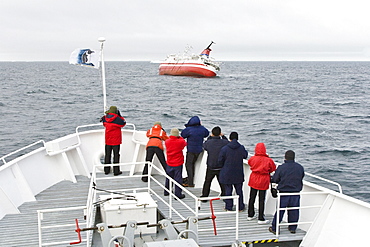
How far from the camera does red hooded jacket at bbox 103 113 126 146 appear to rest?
432 inches

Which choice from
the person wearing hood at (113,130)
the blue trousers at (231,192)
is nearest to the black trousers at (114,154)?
the person wearing hood at (113,130)

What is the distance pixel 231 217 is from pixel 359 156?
16543 millimetres

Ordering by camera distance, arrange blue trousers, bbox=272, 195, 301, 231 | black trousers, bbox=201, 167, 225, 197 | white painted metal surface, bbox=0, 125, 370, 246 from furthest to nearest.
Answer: black trousers, bbox=201, 167, 225, 197 → blue trousers, bbox=272, 195, 301, 231 → white painted metal surface, bbox=0, 125, 370, 246

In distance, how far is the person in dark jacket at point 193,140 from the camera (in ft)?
33.2

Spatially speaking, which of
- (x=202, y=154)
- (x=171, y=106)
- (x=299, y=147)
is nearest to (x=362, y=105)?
(x=171, y=106)

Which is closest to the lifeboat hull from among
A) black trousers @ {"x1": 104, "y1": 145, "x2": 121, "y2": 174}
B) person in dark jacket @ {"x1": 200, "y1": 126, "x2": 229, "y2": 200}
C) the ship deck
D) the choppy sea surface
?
the choppy sea surface

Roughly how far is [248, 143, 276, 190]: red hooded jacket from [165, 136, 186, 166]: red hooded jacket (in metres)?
1.72

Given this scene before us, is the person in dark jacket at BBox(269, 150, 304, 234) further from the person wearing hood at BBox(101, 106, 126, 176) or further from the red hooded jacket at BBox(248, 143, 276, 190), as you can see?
the person wearing hood at BBox(101, 106, 126, 176)

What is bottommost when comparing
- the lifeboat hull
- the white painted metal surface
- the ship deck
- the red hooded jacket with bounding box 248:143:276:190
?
the ship deck

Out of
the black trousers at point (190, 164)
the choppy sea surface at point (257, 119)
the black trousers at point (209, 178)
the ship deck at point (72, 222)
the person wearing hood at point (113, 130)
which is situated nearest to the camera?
the ship deck at point (72, 222)

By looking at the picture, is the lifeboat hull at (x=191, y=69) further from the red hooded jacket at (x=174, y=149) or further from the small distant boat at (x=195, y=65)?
the red hooded jacket at (x=174, y=149)

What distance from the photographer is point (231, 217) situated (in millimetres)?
8906

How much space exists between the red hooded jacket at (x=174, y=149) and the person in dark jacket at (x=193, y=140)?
53 centimetres

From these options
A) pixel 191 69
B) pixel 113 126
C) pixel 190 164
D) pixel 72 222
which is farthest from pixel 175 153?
pixel 191 69
